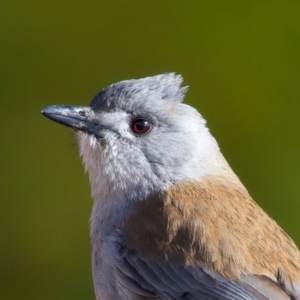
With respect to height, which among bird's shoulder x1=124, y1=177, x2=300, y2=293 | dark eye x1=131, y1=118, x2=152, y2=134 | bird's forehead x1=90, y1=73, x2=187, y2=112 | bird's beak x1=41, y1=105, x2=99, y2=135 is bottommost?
bird's shoulder x1=124, y1=177, x2=300, y2=293

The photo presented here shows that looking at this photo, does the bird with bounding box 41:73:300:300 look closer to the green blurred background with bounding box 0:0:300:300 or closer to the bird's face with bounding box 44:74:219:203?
the bird's face with bounding box 44:74:219:203

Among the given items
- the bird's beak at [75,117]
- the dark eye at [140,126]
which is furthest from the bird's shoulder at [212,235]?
the bird's beak at [75,117]

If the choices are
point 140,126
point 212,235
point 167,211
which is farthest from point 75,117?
point 212,235

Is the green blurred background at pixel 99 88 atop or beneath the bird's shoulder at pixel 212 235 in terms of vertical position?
atop

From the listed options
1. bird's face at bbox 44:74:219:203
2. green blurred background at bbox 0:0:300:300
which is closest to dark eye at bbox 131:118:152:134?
bird's face at bbox 44:74:219:203

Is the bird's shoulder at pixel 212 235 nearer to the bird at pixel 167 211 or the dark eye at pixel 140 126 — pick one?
the bird at pixel 167 211

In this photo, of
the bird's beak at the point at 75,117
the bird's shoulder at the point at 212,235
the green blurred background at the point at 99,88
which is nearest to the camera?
the bird's shoulder at the point at 212,235

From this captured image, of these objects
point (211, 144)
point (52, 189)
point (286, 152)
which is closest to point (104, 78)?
point (52, 189)
